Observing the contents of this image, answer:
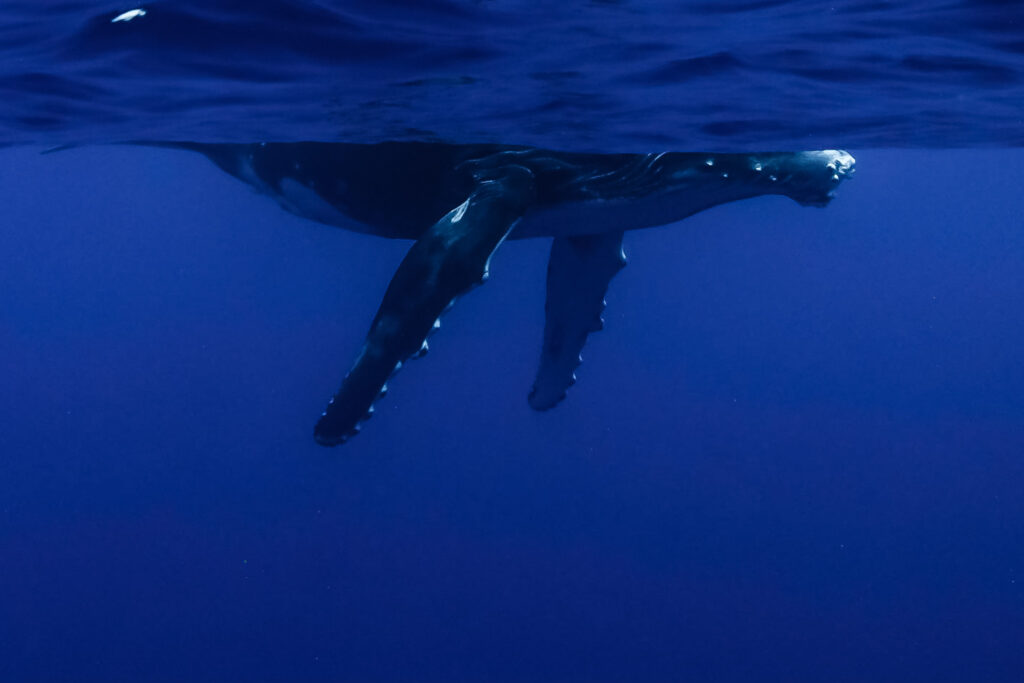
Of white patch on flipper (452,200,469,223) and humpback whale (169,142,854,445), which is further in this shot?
white patch on flipper (452,200,469,223)

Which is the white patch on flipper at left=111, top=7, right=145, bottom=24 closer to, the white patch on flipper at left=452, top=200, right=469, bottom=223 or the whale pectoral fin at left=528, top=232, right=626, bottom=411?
the white patch on flipper at left=452, top=200, right=469, bottom=223

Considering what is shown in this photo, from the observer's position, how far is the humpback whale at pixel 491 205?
31.4 ft

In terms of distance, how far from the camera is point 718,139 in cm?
1547

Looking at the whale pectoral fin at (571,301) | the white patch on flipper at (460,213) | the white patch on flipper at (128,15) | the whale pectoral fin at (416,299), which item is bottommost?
the whale pectoral fin at (571,301)

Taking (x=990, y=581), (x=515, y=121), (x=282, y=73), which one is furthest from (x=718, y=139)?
(x=990, y=581)

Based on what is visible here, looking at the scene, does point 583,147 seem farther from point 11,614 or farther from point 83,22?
point 11,614

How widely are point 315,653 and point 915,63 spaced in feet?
84.9

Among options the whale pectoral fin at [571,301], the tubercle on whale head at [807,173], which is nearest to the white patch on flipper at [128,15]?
the whale pectoral fin at [571,301]

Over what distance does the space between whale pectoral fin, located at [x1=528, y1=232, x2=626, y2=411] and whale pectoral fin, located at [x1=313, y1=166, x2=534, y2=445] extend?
2725 mm

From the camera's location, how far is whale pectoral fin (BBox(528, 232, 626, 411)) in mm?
12961

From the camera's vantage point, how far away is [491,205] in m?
10.5

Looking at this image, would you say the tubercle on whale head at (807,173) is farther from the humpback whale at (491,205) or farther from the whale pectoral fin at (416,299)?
the whale pectoral fin at (416,299)

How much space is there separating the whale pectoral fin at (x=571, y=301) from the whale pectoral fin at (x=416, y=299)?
272cm

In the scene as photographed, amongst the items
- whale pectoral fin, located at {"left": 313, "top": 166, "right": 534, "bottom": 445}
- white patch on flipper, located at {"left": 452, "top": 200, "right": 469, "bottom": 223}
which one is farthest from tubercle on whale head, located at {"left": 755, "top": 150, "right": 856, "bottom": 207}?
white patch on flipper, located at {"left": 452, "top": 200, "right": 469, "bottom": 223}
